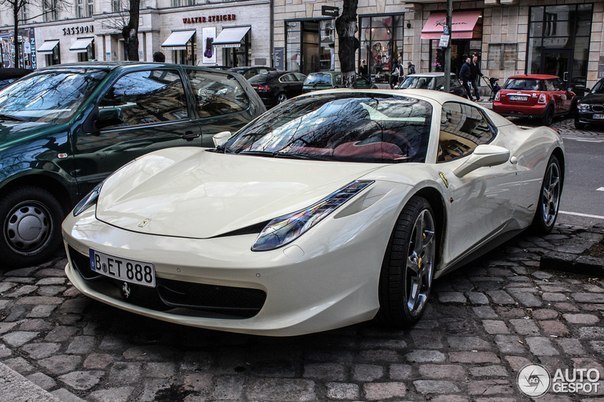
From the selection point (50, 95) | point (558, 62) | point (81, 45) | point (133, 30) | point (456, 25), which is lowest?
point (50, 95)

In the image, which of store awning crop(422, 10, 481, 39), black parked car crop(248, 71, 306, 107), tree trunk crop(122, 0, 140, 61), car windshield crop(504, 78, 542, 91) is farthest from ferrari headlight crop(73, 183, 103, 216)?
store awning crop(422, 10, 481, 39)

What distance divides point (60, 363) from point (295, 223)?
135 centimetres

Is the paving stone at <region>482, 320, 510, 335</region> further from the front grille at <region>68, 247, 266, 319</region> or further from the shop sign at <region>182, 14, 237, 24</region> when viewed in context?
the shop sign at <region>182, 14, 237, 24</region>

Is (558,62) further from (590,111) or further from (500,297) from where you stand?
(500,297)

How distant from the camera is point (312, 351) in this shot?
10.7 feet

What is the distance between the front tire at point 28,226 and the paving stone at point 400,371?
2.91m

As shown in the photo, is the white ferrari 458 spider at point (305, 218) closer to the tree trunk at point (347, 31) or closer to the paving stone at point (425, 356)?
the paving stone at point (425, 356)

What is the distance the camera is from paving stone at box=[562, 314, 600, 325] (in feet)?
12.0

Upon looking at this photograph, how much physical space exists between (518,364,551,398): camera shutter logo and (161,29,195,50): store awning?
37695 mm

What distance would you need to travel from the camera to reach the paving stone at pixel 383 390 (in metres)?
2.81

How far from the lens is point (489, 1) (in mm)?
28016

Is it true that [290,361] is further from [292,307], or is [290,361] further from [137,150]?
[137,150]

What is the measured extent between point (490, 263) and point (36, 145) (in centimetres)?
349

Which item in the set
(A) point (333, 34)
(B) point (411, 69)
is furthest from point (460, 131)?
(A) point (333, 34)
